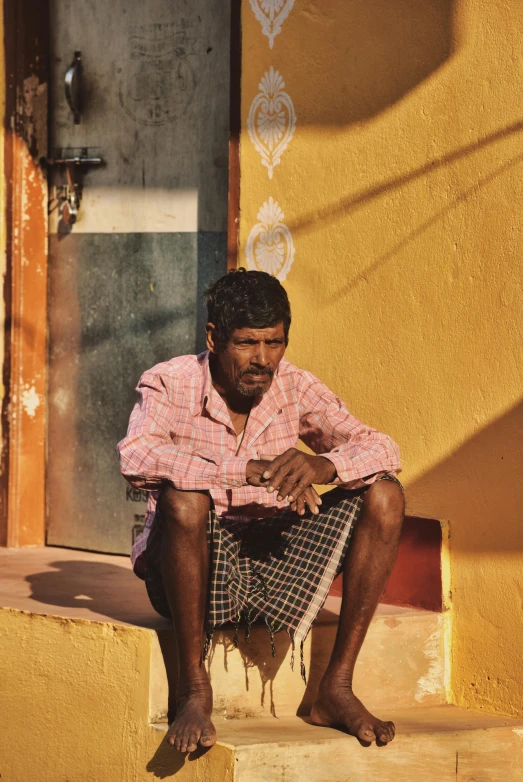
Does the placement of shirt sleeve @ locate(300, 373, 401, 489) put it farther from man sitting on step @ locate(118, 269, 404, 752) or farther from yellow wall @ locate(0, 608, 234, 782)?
yellow wall @ locate(0, 608, 234, 782)

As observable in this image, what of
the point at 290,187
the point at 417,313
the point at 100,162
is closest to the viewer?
the point at 417,313

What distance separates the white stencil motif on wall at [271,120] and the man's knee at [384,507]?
1658 mm

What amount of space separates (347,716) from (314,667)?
0.38 m

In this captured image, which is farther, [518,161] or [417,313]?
[417,313]

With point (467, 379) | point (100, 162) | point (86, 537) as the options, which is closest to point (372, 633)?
point (467, 379)

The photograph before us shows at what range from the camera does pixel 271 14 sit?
4.72 meters

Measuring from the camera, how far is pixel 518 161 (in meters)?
3.95

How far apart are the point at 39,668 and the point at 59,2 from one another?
3.12 meters

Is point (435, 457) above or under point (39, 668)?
above

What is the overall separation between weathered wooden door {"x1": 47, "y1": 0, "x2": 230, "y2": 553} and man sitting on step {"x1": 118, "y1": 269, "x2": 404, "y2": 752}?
1.46m

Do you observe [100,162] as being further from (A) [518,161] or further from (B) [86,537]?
(A) [518,161]

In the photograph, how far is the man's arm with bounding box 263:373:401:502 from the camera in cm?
342

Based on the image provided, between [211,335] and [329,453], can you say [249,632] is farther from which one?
[211,335]

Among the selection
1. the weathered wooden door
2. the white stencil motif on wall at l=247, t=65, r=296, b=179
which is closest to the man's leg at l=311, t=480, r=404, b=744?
the white stencil motif on wall at l=247, t=65, r=296, b=179
